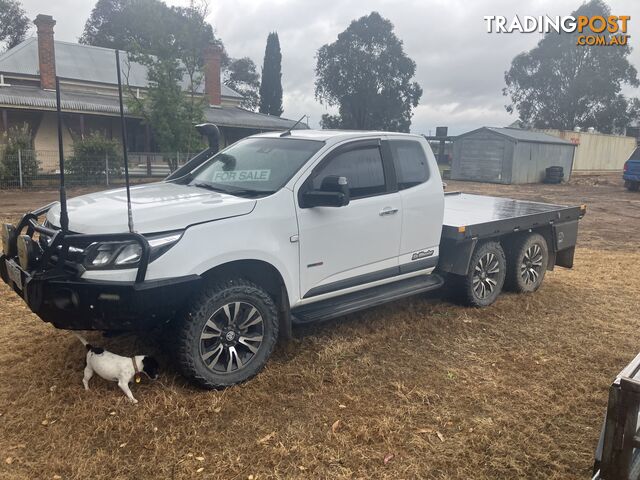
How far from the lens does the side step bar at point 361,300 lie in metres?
4.31

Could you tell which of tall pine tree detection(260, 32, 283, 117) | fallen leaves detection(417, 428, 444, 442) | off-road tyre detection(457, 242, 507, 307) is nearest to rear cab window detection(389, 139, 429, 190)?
off-road tyre detection(457, 242, 507, 307)

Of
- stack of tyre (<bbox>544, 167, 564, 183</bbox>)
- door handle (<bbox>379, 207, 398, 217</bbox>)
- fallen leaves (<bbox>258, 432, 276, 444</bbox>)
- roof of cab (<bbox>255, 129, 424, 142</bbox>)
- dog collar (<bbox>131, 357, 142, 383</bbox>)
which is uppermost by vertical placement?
roof of cab (<bbox>255, 129, 424, 142</bbox>)

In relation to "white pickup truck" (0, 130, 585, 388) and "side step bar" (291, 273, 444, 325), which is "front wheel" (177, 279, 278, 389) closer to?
"white pickup truck" (0, 130, 585, 388)

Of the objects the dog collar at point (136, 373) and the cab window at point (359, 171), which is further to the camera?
the cab window at point (359, 171)

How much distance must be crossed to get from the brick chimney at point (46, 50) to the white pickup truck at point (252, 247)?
74.0 feet

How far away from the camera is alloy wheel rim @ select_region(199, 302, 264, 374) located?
375cm

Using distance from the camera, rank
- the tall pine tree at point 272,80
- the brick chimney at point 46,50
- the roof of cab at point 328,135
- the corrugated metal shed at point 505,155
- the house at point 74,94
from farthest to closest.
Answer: the tall pine tree at point 272,80
the corrugated metal shed at point 505,155
the brick chimney at point 46,50
the house at point 74,94
the roof of cab at point 328,135

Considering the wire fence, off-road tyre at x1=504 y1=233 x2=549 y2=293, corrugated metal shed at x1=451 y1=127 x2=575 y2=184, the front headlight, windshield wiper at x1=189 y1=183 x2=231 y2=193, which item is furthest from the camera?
corrugated metal shed at x1=451 y1=127 x2=575 y2=184

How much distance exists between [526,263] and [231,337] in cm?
422

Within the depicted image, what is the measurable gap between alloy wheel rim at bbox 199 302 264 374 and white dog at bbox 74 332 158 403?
16.6 inches

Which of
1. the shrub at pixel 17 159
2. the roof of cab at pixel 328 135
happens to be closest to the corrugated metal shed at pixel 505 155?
the shrub at pixel 17 159

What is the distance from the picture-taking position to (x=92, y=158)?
760 inches

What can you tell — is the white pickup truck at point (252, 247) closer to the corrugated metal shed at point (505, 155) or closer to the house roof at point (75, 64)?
the house roof at point (75, 64)

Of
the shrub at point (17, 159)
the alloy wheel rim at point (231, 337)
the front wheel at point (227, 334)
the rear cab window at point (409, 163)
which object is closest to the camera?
the front wheel at point (227, 334)
